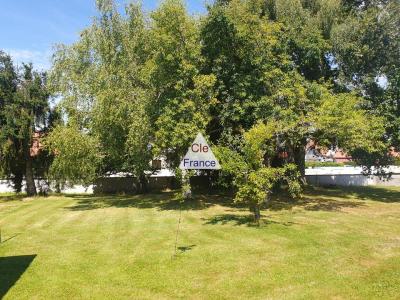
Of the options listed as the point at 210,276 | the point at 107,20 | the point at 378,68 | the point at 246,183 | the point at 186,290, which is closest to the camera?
the point at 186,290

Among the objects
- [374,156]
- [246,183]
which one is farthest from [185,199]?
[374,156]

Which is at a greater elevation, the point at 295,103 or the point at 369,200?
the point at 295,103

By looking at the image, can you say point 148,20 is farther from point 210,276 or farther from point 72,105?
Answer: point 210,276

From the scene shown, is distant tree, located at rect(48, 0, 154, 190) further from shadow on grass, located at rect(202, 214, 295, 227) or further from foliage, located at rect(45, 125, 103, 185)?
shadow on grass, located at rect(202, 214, 295, 227)

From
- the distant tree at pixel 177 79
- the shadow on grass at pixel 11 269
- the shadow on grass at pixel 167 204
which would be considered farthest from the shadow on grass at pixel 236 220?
the shadow on grass at pixel 11 269

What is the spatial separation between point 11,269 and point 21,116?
1990 centimetres

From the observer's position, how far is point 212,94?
21500 millimetres

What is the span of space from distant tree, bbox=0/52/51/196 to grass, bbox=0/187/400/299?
9.59 metres

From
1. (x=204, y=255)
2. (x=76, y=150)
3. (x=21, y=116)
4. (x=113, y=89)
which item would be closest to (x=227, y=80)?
(x=113, y=89)

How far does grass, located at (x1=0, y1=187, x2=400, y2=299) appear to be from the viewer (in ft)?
29.6

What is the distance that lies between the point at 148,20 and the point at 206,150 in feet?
48.6

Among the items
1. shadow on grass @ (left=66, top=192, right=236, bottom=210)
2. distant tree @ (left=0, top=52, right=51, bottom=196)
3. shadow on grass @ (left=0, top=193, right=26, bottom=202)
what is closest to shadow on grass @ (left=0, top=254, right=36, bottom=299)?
shadow on grass @ (left=66, top=192, right=236, bottom=210)

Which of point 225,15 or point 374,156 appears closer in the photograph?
point 225,15

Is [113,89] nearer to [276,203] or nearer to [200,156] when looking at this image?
[276,203]
